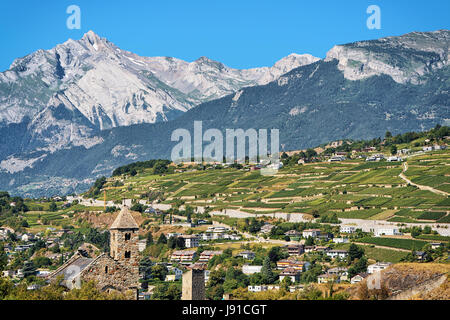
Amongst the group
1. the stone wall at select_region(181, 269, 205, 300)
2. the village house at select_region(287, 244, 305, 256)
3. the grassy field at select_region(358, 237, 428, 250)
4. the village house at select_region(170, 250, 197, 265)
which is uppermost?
the stone wall at select_region(181, 269, 205, 300)

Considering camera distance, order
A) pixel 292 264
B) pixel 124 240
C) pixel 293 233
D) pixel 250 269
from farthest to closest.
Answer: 1. pixel 293 233
2. pixel 292 264
3. pixel 250 269
4. pixel 124 240

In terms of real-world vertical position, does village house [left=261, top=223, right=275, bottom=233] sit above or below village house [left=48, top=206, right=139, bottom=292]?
below

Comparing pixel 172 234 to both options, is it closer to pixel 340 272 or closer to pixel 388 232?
pixel 388 232

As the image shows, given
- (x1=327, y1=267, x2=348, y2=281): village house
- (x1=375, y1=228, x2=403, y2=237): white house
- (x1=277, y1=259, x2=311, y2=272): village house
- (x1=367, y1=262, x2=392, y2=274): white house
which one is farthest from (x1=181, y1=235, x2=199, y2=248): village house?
(x1=367, y1=262, x2=392, y2=274): white house

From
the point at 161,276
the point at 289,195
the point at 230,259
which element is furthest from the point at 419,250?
the point at 289,195

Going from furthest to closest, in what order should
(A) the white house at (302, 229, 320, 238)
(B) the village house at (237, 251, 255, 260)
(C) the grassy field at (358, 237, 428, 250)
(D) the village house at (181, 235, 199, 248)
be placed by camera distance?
(D) the village house at (181, 235, 199, 248) → (A) the white house at (302, 229, 320, 238) → (B) the village house at (237, 251, 255, 260) → (C) the grassy field at (358, 237, 428, 250)

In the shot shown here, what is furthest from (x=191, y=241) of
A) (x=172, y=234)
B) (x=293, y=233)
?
(x=293, y=233)

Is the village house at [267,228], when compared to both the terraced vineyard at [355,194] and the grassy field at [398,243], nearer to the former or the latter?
the terraced vineyard at [355,194]

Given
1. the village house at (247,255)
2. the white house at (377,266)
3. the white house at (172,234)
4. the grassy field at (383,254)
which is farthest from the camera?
the white house at (172,234)

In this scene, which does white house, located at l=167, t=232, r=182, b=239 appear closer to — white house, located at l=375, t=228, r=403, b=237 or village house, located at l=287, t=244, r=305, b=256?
village house, located at l=287, t=244, r=305, b=256

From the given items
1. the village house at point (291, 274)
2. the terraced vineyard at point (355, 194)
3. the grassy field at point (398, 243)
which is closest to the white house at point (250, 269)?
the village house at point (291, 274)

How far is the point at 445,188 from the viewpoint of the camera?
146 m
